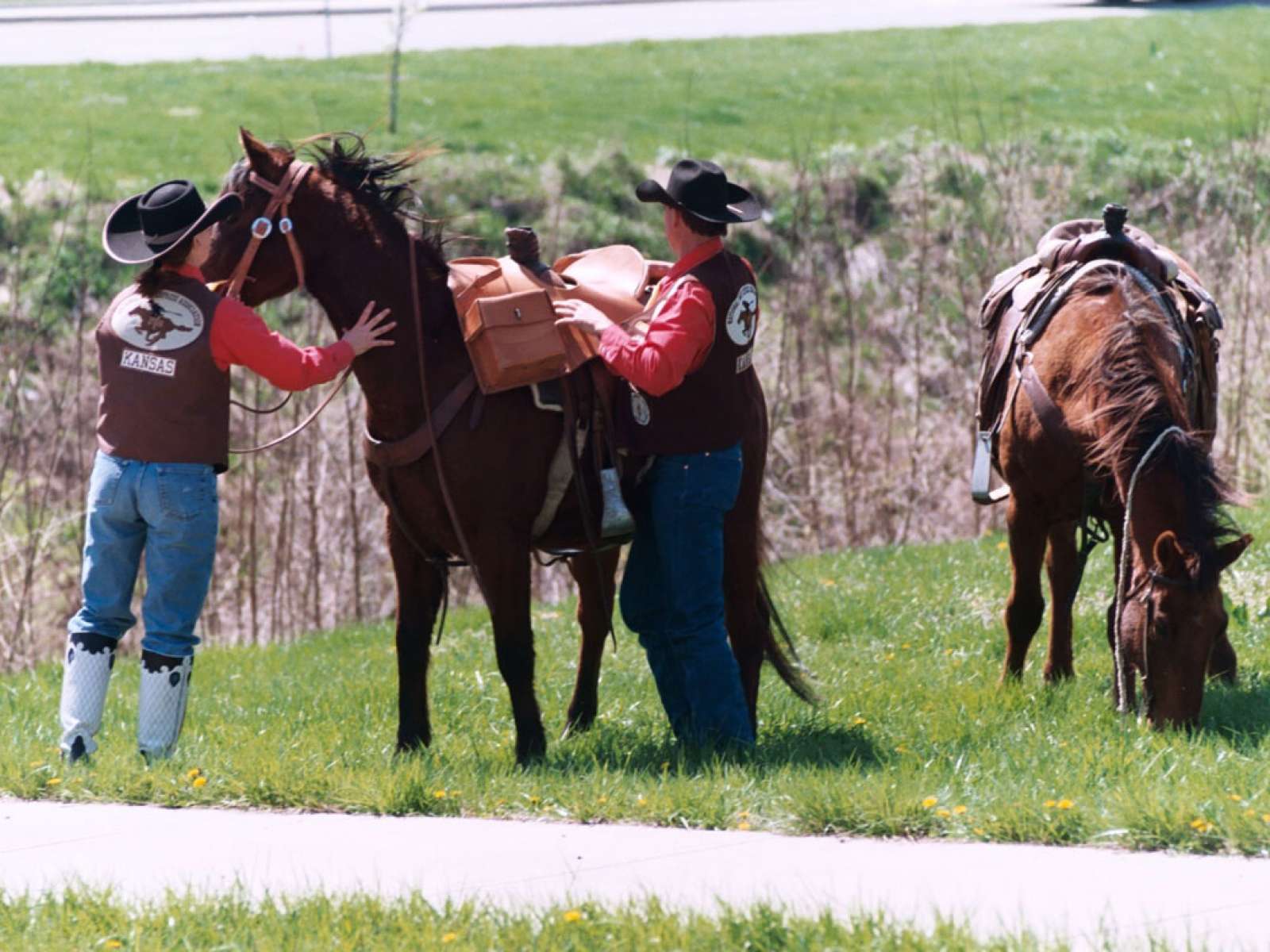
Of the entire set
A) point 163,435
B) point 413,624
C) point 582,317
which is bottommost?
point 413,624

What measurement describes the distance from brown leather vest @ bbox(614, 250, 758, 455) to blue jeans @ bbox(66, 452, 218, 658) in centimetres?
179

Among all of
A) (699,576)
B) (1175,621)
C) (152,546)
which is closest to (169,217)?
(152,546)

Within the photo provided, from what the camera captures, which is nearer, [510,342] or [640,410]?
[510,342]

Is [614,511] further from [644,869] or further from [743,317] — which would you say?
[644,869]

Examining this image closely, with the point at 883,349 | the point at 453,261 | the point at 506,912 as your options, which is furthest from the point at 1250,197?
the point at 506,912

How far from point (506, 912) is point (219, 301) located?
2.87 metres

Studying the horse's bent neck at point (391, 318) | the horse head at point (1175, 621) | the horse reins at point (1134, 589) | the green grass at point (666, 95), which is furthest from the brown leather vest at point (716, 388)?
the green grass at point (666, 95)

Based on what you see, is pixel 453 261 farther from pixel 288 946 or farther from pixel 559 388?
pixel 288 946

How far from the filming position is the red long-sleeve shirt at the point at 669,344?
6.03 meters

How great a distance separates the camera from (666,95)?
26250 mm

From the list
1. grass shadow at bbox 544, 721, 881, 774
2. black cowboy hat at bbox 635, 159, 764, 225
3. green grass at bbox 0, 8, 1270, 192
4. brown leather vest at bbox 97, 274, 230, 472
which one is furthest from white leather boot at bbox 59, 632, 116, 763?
green grass at bbox 0, 8, 1270, 192

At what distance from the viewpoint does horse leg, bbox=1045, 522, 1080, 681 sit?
7805 millimetres

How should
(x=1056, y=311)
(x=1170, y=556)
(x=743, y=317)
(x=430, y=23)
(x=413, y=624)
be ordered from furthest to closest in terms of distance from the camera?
(x=430, y=23)
(x=1056, y=311)
(x=413, y=624)
(x=743, y=317)
(x=1170, y=556)

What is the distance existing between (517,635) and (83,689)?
1.75 metres
